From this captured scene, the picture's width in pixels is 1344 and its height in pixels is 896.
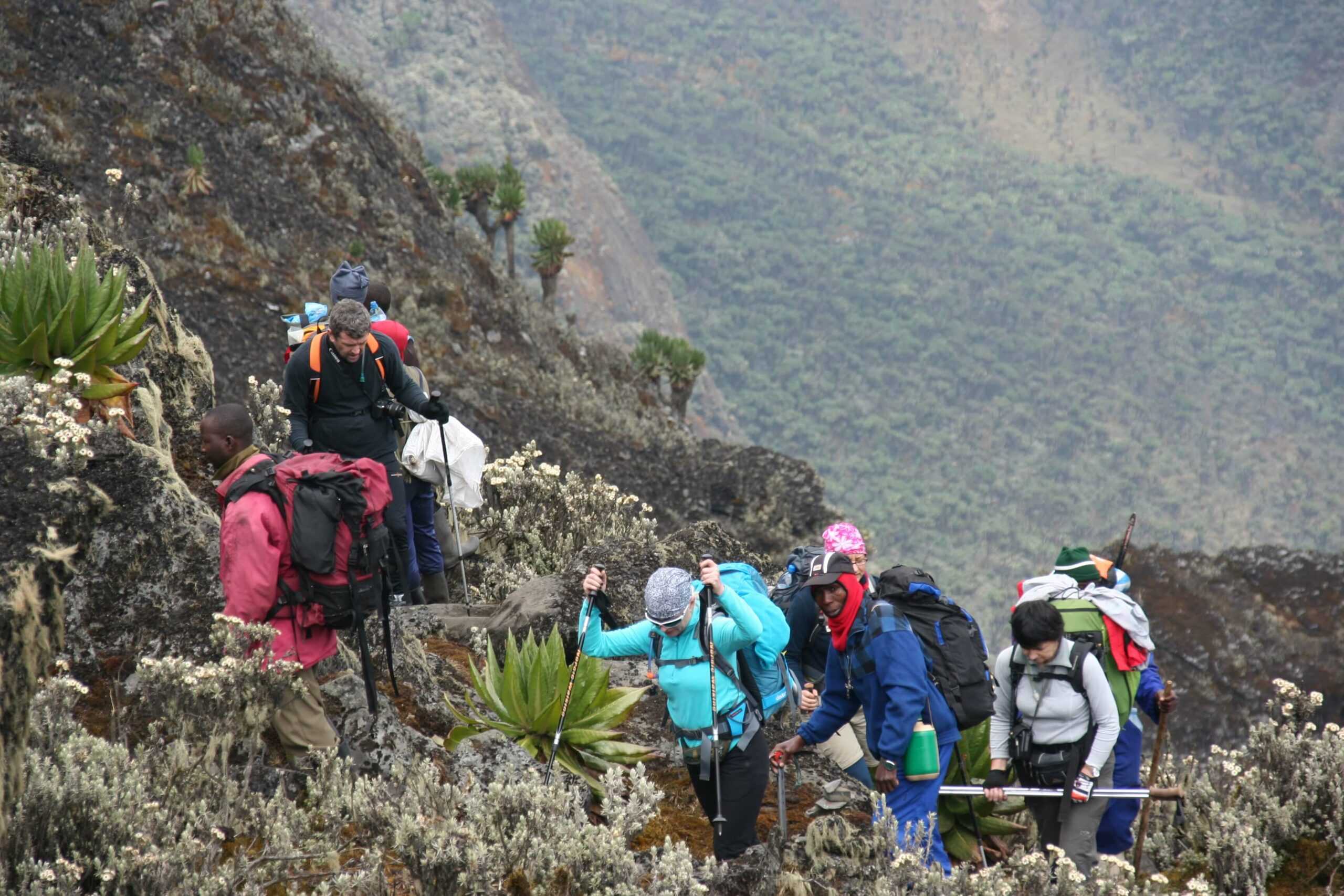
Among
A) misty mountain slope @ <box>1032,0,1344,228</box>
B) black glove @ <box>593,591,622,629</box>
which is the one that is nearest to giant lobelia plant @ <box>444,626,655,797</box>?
black glove @ <box>593,591,622,629</box>

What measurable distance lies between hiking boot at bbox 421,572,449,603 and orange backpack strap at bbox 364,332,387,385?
169 cm

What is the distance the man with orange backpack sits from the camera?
5.61 metres

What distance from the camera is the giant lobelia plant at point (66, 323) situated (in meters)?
5.31

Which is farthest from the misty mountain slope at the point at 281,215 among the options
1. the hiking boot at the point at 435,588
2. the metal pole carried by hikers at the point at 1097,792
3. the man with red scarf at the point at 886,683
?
the metal pole carried by hikers at the point at 1097,792

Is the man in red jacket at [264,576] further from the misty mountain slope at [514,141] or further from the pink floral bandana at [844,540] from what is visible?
the misty mountain slope at [514,141]

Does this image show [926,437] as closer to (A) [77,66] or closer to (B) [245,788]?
(A) [77,66]

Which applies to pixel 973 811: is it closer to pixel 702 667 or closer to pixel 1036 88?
pixel 702 667

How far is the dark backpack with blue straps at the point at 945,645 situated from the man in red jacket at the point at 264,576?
2.18 metres

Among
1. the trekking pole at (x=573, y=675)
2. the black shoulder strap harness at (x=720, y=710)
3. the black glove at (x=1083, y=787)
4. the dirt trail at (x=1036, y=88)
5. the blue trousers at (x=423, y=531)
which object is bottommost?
the blue trousers at (x=423, y=531)

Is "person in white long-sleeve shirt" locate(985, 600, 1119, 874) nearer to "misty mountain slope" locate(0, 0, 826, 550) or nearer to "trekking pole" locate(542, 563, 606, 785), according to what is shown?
"trekking pole" locate(542, 563, 606, 785)

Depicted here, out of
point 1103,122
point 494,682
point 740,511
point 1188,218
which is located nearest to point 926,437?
point 1188,218

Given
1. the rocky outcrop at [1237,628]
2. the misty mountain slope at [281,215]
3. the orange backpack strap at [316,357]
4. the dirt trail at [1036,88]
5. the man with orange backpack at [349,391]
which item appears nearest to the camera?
the man with orange backpack at [349,391]

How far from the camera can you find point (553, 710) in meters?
5.19

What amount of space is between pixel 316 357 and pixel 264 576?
197 centimetres
